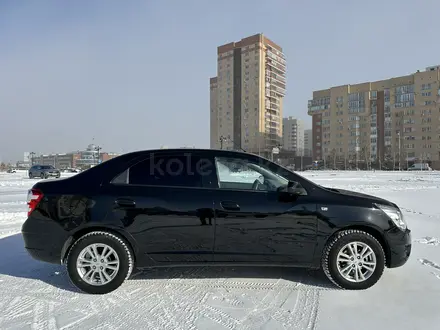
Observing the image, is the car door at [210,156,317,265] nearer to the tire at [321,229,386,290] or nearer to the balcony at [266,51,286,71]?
the tire at [321,229,386,290]

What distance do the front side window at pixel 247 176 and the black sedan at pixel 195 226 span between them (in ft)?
0.10

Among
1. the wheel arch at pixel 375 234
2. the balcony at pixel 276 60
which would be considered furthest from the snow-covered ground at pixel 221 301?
the balcony at pixel 276 60

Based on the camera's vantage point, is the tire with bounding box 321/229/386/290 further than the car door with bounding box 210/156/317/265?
Yes

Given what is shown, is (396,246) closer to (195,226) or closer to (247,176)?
(247,176)

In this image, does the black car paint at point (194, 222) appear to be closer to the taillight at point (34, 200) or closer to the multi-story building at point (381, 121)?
the taillight at point (34, 200)

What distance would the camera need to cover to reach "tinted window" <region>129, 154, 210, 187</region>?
12.6 feet

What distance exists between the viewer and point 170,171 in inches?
153

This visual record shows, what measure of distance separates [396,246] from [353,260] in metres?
0.55

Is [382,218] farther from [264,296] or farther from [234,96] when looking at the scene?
[234,96]

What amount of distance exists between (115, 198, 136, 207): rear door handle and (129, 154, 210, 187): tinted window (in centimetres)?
23

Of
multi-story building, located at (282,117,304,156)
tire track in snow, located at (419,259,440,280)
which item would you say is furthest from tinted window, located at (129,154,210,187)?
multi-story building, located at (282,117,304,156)

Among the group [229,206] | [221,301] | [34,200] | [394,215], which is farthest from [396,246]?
[34,200]

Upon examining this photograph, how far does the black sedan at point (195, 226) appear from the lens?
12.1 ft

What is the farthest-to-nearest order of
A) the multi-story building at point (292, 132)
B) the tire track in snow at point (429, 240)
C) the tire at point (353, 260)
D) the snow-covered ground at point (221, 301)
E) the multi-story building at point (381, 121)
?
1. the multi-story building at point (292, 132)
2. the multi-story building at point (381, 121)
3. the tire track in snow at point (429, 240)
4. the tire at point (353, 260)
5. the snow-covered ground at point (221, 301)
